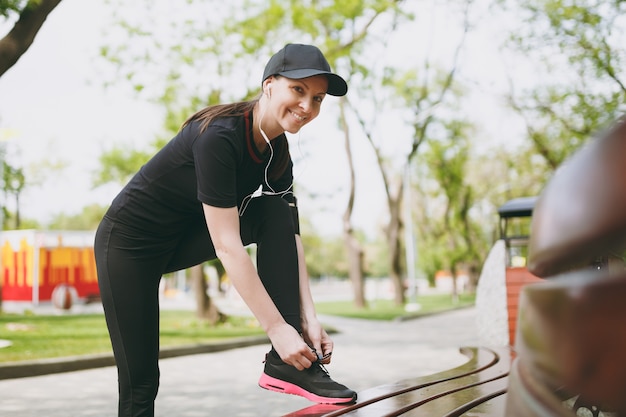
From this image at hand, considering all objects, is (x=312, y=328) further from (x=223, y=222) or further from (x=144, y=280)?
(x=144, y=280)

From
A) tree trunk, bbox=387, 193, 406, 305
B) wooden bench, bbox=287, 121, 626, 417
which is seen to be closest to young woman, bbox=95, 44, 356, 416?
wooden bench, bbox=287, 121, 626, 417

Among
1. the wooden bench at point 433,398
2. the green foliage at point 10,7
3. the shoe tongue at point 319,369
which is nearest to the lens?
the wooden bench at point 433,398

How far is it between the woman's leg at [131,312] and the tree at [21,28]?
4.87 metres

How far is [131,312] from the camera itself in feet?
7.93

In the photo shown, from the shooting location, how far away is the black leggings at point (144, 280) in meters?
2.40

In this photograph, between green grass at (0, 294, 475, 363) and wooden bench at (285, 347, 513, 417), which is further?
green grass at (0, 294, 475, 363)

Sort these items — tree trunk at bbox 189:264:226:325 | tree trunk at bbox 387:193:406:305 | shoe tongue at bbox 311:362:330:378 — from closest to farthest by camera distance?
1. shoe tongue at bbox 311:362:330:378
2. tree trunk at bbox 189:264:226:325
3. tree trunk at bbox 387:193:406:305

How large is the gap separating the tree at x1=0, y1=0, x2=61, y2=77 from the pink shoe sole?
214 inches

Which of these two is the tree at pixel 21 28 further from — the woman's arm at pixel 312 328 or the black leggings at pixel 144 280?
the woman's arm at pixel 312 328

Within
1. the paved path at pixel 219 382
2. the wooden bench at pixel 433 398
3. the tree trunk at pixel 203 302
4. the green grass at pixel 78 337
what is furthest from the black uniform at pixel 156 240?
the tree trunk at pixel 203 302

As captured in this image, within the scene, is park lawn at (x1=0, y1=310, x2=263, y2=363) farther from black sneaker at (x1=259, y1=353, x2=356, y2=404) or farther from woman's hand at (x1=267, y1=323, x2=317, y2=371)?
woman's hand at (x1=267, y1=323, x2=317, y2=371)

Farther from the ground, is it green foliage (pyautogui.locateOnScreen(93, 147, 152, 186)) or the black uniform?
green foliage (pyautogui.locateOnScreen(93, 147, 152, 186))

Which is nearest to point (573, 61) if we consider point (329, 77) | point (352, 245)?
point (352, 245)

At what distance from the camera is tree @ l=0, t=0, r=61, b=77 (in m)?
6.57
